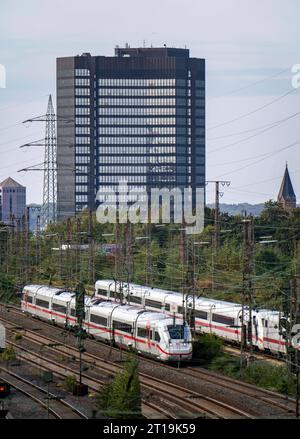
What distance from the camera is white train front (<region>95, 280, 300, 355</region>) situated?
135 ft

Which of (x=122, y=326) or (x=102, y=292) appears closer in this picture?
(x=122, y=326)

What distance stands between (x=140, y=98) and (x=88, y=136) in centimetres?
1466

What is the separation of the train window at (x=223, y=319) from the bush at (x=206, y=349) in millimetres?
2477

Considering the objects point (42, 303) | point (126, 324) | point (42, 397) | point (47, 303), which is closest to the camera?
point (42, 397)

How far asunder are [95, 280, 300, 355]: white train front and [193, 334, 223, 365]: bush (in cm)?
181

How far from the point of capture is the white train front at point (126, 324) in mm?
39219

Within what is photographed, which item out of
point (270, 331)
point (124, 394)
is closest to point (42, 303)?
point (270, 331)

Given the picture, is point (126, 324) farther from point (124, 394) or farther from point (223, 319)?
point (124, 394)

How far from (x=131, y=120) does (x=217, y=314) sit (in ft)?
499

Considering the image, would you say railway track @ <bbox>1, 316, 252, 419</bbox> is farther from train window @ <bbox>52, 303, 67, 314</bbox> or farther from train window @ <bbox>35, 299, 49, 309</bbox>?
train window @ <bbox>35, 299, 49, 309</bbox>

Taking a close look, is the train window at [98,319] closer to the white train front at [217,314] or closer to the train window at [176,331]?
the white train front at [217,314]

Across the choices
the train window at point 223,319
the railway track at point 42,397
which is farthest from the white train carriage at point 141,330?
the railway track at point 42,397

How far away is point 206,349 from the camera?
1625 inches

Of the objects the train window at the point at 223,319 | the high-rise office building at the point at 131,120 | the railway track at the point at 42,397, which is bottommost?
the railway track at the point at 42,397
